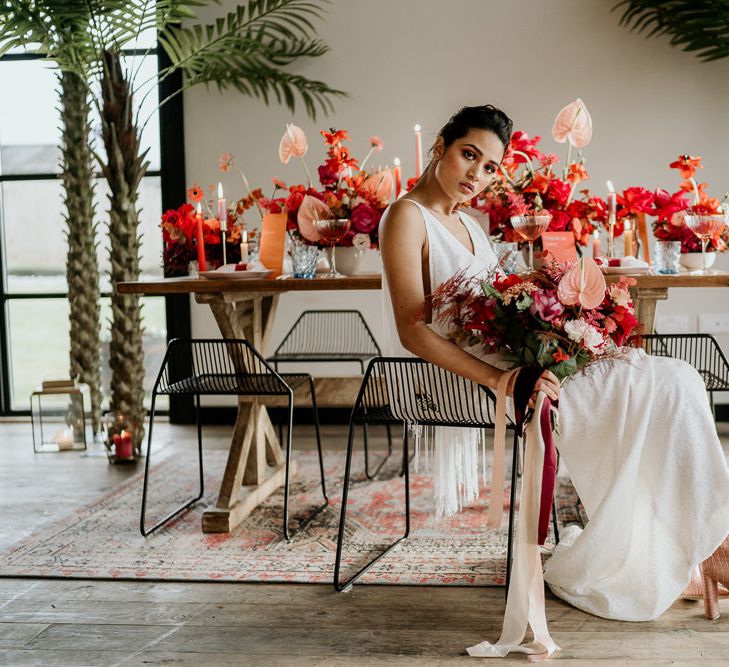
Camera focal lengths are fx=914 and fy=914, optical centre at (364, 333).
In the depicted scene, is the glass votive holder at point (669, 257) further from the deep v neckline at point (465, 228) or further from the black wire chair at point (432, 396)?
the black wire chair at point (432, 396)

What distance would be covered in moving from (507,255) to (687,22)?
8.24 ft

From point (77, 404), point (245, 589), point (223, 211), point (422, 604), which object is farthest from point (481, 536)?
point (77, 404)

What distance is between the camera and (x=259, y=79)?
462 centimetres

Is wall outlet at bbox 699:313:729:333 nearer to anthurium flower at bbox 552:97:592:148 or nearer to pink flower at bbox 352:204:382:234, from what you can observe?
anthurium flower at bbox 552:97:592:148

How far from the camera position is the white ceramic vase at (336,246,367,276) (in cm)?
332

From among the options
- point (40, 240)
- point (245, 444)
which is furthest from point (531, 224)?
point (40, 240)

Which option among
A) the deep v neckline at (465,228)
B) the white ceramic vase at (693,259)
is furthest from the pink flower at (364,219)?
the white ceramic vase at (693,259)

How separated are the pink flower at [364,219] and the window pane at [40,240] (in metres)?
2.25

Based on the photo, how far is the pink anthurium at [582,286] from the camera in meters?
2.12

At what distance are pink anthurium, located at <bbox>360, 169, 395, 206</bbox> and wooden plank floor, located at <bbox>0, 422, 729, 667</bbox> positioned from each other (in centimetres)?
143

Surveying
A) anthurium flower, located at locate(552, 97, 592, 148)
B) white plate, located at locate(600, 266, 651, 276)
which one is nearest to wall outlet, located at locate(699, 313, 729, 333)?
white plate, located at locate(600, 266, 651, 276)

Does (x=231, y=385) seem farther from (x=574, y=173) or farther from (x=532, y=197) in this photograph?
(x=574, y=173)

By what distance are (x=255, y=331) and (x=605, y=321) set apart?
1.60 meters

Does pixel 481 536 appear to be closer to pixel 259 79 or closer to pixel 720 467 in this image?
pixel 720 467
